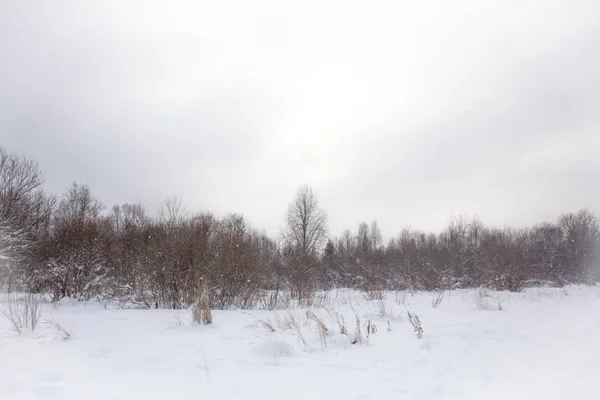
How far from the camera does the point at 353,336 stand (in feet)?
18.0

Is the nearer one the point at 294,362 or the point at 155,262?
the point at 294,362

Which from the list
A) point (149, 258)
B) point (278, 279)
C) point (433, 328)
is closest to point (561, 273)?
point (278, 279)

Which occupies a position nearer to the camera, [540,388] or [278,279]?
[540,388]

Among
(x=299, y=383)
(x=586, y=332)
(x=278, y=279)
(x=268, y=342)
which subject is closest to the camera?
(x=299, y=383)

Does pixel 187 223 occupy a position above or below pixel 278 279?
above

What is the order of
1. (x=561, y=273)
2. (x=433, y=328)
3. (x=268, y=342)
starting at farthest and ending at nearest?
(x=561, y=273) → (x=433, y=328) → (x=268, y=342)

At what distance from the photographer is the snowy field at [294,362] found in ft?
10.6

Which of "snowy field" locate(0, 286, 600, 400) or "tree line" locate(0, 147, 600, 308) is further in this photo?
"tree line" locate(0, 147, 600, 308)

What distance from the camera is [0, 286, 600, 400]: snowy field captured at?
323 centimetres

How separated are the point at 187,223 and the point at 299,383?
8063 millimetres

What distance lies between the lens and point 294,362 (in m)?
4.25

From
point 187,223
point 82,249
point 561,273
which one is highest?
point 187,223

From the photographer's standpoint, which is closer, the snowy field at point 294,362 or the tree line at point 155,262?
the snowy field at point 294,362

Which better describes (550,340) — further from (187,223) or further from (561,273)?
(561,273)
